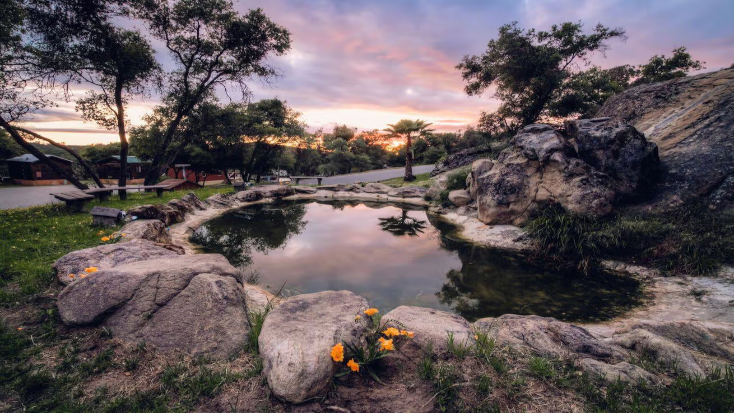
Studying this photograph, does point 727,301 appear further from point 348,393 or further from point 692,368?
point 348,393

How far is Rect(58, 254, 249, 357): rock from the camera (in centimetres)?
321

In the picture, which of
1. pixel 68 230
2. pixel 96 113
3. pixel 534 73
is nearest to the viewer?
pixel 68 230

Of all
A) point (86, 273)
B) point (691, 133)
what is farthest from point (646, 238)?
point (86, 273)

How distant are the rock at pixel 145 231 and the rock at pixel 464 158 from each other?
845 inches

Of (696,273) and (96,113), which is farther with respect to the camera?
(96,113)

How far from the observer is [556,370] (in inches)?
112

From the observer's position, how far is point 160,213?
10570 millimetres

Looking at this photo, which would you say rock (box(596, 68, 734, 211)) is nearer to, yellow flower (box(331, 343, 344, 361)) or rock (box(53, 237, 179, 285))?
yellow flower (box(331, 343, 344, 361))

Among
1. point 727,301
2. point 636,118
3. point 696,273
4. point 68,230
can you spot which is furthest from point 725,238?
point 68,230

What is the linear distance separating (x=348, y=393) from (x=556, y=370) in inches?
85.0

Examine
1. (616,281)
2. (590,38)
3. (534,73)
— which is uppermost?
(590,38)

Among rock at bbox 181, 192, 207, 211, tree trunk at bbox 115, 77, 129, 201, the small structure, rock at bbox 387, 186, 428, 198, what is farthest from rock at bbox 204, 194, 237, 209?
rock at bbox 387, 186, 428, 198

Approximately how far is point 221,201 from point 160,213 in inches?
244

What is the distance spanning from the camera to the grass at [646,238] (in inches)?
246
